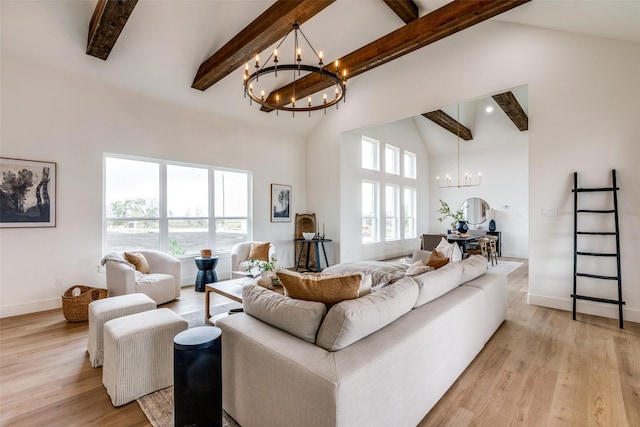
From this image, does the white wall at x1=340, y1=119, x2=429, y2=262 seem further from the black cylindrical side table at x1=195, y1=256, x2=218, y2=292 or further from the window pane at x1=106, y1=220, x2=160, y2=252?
the window pane at x1=106, y1=220, x2=160, y2=252

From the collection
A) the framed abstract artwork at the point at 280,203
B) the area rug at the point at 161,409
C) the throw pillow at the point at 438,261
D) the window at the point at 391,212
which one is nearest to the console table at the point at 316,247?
the framed abstract artwork at the point at 280,203

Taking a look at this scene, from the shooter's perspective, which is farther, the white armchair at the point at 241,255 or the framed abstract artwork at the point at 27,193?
the white armchair at the point at 241,255

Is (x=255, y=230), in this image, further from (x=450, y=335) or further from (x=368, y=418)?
(x=368, y=418)

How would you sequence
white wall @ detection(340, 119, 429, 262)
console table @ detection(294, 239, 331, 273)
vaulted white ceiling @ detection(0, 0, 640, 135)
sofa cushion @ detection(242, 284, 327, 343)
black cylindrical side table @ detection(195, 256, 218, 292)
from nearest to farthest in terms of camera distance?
sofa cushion @ detection(242, 284, 327, 343), vaulted white ceiling @ detection(0, 0, 640, 135), black cylindrical side table @ detection(195, 256, 218, 292), console table @ detection(294, 239, 331, 273), white wall @ detection(340, 119, 429, 262)

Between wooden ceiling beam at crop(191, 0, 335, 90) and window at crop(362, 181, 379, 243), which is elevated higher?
wooden ceiling beam at crop(191, 0, 335, 90)

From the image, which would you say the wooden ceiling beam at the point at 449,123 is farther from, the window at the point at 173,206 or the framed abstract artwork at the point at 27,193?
the framed abstract artwork at the point at 27,193

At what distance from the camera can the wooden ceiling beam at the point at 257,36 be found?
9.96 ft

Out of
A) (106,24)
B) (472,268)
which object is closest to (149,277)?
(106,24)

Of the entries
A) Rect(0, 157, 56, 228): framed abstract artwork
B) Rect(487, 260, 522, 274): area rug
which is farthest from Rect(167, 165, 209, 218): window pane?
Rect(487, 260, 522, 274): area rug

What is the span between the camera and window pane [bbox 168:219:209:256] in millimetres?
4926

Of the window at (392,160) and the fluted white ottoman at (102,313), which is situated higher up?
the window at (392,160)

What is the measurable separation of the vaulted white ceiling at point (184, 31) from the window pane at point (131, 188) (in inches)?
45.3

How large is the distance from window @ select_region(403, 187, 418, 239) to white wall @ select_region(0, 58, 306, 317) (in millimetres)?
5976

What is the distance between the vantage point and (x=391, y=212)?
8.25m
